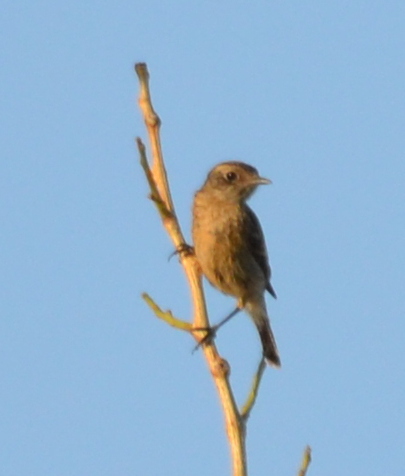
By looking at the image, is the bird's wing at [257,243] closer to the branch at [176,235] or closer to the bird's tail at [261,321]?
the bird's tail at [261,321]

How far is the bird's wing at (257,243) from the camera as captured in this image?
31.2 ft

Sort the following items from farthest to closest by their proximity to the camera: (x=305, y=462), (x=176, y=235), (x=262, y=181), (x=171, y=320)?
(x=262, y=181) → (x=176, y=235) → (x=171, y=320) → (x=305, y=462)

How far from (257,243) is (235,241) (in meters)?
0.34

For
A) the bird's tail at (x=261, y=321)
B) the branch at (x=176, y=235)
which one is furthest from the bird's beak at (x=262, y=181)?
the branch at (x=176, y=235)

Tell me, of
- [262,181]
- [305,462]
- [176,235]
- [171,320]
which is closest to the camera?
[305,462]

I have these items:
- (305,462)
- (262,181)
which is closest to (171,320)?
(305,462)

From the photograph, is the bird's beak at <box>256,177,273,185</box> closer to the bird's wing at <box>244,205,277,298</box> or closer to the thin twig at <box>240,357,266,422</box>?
the bird's wing at <box>244,205,277,298</box>

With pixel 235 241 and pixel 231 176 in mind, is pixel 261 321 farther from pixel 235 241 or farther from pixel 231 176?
pixel 231 176

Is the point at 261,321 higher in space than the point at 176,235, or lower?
higher

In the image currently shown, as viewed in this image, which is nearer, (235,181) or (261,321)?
(235,181)

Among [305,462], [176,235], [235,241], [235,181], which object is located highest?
[235,181]

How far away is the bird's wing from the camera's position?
9.50 m

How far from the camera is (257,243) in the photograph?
31.6ft

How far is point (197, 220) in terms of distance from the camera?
9.23m
